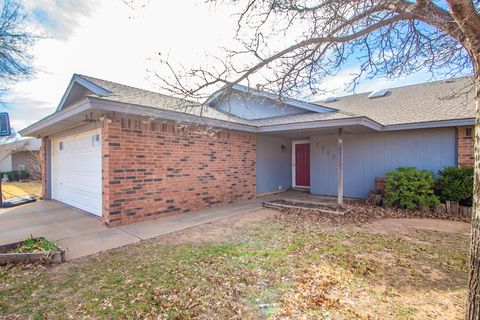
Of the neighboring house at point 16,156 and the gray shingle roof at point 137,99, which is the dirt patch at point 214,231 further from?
the neighboring house at point 16,156

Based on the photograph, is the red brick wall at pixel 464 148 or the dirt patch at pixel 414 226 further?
the red brick wall at pixel 464 148

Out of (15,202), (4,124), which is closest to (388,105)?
(4,124)

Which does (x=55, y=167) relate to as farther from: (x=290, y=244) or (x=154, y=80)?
(x=290, y=244)

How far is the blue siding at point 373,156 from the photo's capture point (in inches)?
309

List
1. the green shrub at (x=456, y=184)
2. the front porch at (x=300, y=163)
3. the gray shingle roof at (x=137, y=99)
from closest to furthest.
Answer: the gray shingle roof at (x=137, y=99) < the green shrub at (x=456, y=184) < the front porch at (x=300, y=163)

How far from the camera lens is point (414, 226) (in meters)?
5.83

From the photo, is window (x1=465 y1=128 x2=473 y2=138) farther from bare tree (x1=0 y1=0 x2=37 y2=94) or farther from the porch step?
bare tree (x1=0 y1=0 x2=37 y2=94)

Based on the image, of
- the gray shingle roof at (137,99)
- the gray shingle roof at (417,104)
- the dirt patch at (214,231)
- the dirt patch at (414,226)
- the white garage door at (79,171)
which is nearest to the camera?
the dirt patch at (214,231)

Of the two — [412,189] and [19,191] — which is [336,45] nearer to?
[412,189]


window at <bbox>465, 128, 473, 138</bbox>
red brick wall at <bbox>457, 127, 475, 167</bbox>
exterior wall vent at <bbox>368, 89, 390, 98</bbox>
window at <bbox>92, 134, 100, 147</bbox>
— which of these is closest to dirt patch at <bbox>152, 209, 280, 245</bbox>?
window at <bbox>92, 134, 100, 147</bbox>

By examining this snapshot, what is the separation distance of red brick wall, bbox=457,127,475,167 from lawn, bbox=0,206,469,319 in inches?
153

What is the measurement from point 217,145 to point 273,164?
11.6 ft

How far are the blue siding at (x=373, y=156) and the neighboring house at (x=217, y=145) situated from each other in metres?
0.03

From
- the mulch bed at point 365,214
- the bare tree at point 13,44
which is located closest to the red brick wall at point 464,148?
the mulch bed at point 365,214
